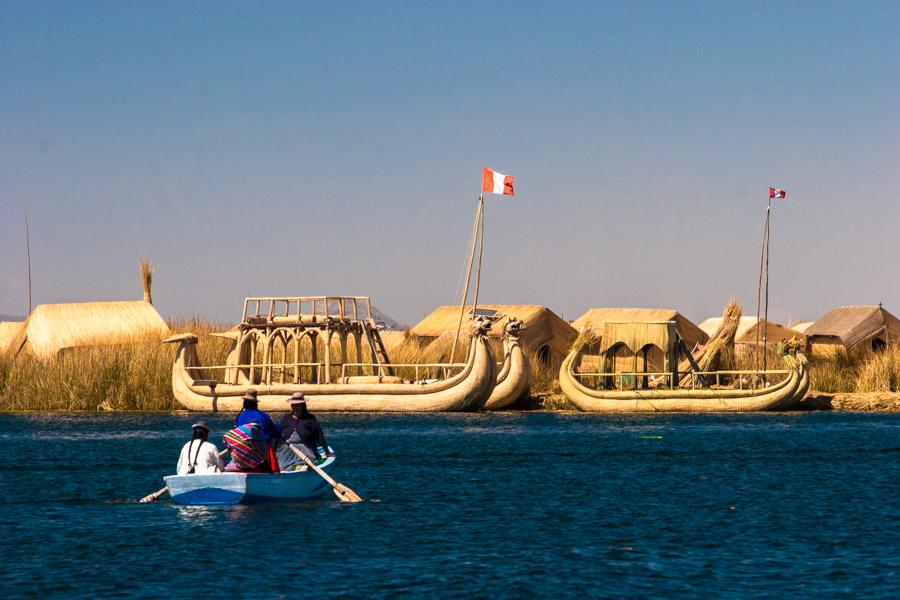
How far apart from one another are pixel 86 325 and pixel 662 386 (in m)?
25.1

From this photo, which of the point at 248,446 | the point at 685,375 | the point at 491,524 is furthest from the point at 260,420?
the point at 685,375

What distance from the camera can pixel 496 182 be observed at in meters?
49.7

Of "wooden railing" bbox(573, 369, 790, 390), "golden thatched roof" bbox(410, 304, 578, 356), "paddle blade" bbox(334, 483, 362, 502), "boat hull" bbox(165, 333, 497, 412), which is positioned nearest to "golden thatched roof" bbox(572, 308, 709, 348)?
"golden thatched roof" bbox(410, 304, 578, 356)

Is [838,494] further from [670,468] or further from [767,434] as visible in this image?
[767,434]

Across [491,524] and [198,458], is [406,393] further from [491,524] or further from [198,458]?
[491,524]

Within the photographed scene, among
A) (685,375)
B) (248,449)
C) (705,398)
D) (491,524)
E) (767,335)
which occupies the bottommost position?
(491,524)

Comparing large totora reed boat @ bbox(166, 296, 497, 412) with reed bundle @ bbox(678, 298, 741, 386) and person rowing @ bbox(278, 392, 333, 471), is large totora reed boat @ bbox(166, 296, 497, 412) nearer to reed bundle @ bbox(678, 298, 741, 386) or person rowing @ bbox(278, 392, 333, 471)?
reed bundle @ bbox(678, 298, 741, 386)

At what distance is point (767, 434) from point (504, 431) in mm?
7620

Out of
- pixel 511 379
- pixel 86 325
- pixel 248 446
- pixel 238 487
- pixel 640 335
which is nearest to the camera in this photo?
pixel 248 446

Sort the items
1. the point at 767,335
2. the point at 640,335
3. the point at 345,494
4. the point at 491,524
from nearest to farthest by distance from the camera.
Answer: the point at 491,524 < the point at 345,494 < the point at 640,335 < the point at 767,335

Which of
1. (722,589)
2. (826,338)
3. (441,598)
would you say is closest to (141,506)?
(441,598)

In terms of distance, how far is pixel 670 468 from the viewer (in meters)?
31.1

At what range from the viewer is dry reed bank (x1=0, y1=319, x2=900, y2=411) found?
168ft

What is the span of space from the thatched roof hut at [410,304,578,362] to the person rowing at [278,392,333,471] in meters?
37.2
